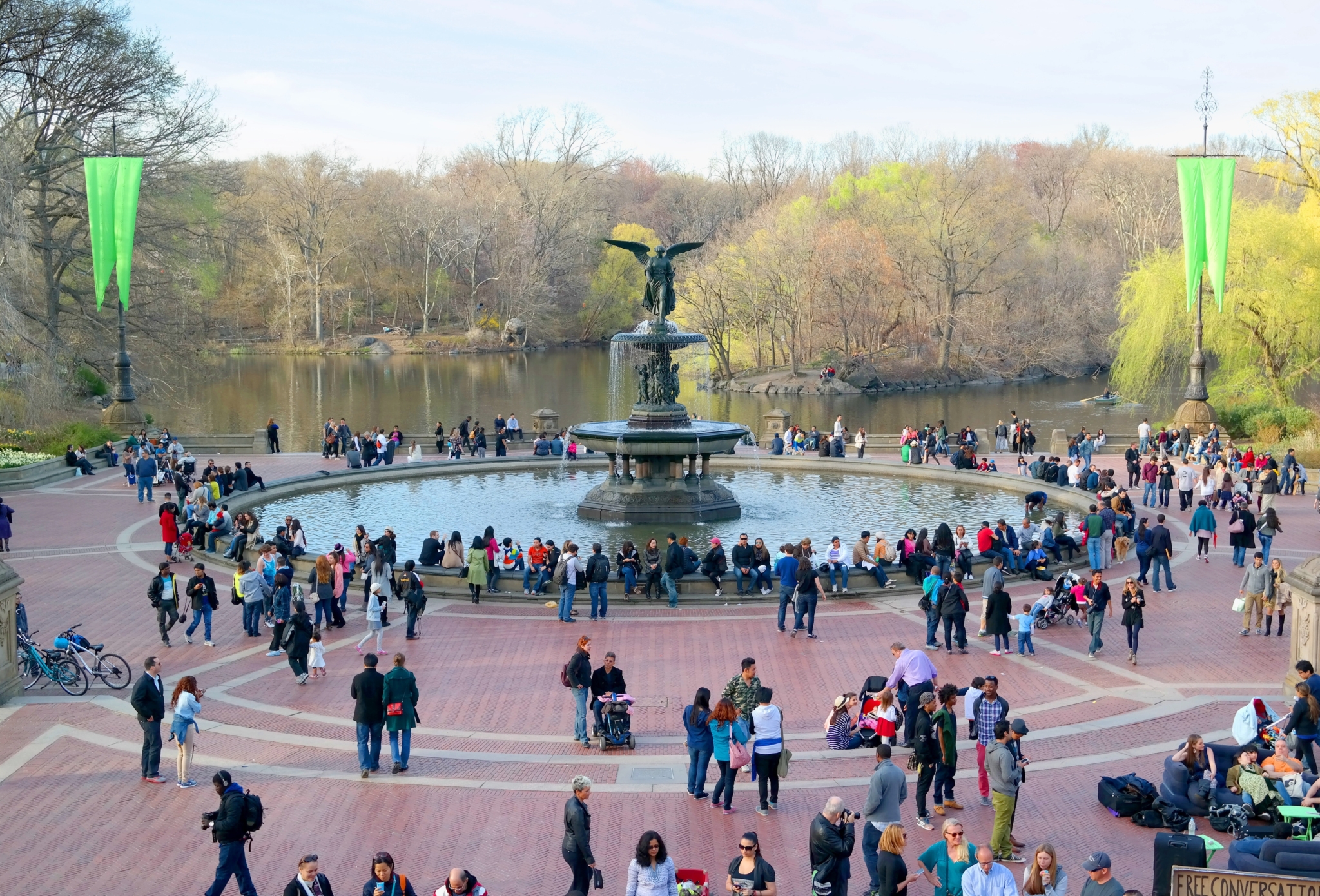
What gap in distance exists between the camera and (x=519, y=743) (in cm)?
1517

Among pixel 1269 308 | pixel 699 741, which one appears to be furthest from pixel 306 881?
pixel 1269 308

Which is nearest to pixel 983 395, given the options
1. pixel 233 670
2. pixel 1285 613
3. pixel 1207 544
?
pixel 1207 544

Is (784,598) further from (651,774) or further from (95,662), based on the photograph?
(95,662)

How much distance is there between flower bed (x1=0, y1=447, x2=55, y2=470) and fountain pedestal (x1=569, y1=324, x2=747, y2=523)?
17.2 m

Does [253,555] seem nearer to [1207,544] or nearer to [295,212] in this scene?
[1207,544]

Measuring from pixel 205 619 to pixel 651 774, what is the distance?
8833 mm

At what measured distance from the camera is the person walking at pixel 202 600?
759 inches

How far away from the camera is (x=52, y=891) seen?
11078 mm

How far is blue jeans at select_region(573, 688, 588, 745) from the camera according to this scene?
14.8 metres

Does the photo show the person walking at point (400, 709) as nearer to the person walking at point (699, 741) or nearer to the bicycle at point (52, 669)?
the person walking at point (699, 741)

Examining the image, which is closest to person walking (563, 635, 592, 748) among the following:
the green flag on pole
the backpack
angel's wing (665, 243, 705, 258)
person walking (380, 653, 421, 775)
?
person walking (380, 653, 421, 775)

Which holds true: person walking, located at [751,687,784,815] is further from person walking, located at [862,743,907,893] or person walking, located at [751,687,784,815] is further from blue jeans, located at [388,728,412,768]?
blue jeans, located at [388,728,412,768]

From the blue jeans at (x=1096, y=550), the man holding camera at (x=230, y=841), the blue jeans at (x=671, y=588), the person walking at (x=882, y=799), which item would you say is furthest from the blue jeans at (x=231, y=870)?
the blue jeans at (x=1096, y=550)

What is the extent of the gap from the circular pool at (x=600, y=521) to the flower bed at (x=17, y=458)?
30.4 feet
